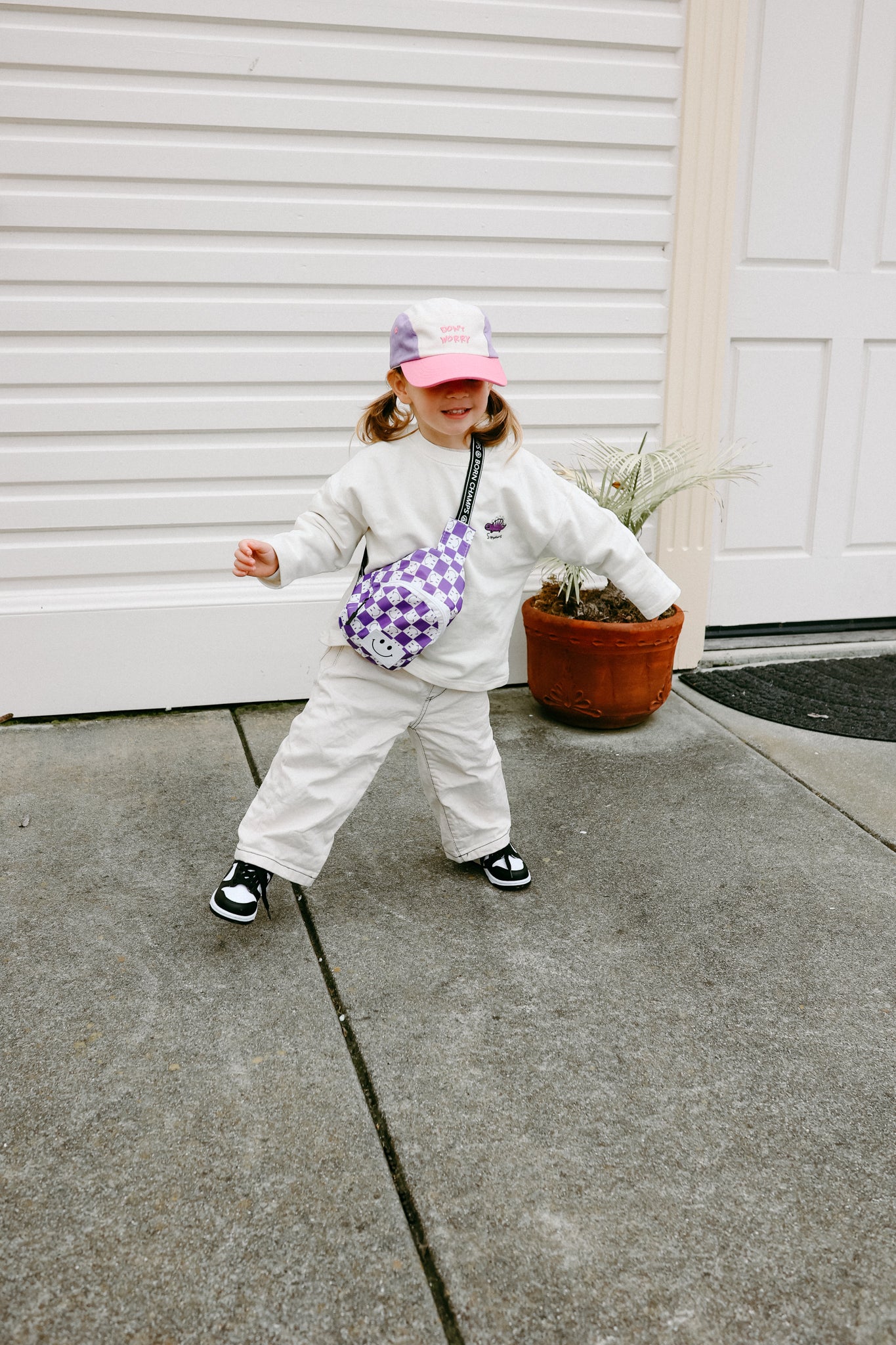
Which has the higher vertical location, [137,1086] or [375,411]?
[375,411]

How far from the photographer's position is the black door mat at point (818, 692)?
3734 millimetres

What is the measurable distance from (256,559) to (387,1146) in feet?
3.78

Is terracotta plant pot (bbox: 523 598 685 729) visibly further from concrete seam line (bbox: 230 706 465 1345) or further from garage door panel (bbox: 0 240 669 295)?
concrete seam line (bbox: 230 706 465 1345)

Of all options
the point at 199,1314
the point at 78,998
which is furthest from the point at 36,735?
the point at 199,1314

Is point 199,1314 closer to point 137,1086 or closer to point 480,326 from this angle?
point 137,1086

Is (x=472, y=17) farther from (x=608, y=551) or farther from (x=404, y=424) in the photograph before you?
(x=608, y=551)

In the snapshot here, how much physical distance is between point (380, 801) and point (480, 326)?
1.40 metres

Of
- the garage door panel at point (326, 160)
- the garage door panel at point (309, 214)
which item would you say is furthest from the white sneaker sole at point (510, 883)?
the garage door panel at point (326, 160)

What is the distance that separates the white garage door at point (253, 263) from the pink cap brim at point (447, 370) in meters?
1.55

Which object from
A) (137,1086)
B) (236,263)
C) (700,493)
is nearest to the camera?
(137,1086)

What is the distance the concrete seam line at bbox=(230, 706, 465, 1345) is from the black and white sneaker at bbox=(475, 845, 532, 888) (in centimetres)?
44

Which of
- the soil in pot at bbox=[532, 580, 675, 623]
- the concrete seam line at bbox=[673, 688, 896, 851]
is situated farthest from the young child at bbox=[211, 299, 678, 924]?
the soil in pot at bbox=[532, 580, 675, 623]

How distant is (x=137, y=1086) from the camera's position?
6.41 feet

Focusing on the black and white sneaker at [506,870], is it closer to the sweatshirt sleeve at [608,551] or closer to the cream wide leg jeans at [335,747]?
the cream wide leg jeans at [335,747]
